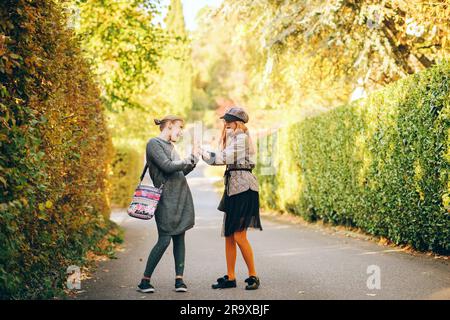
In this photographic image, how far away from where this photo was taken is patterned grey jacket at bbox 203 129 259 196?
23.0 feet

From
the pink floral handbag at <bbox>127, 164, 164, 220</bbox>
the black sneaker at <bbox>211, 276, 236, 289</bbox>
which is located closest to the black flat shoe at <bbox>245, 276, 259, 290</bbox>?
the black sneaker at <bbox>211, 276, 236, 289</bbox>

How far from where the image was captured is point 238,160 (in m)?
7.06

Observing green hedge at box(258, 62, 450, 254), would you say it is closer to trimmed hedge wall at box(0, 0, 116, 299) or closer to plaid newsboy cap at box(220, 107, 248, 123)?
plaid newsboy cap at box(220, 107, 248, 123)

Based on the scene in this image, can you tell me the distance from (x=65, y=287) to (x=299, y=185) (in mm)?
10921

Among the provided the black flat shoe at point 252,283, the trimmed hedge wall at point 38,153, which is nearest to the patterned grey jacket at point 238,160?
the black flat shoe at point 252,283

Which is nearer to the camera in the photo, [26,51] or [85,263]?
[26,51]

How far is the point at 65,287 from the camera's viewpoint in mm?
7000

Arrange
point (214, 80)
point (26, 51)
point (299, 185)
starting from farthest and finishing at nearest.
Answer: point (214, 80)
point (299, 185)
point (26, 51)

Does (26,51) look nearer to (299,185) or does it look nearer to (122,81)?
(122,81)

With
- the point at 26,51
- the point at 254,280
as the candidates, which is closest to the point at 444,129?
the point at 254,280

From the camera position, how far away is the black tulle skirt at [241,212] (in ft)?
23.0

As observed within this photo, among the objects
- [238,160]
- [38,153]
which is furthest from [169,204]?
[38,153]

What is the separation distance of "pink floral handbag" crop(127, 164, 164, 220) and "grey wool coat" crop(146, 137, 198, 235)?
0.15 metres

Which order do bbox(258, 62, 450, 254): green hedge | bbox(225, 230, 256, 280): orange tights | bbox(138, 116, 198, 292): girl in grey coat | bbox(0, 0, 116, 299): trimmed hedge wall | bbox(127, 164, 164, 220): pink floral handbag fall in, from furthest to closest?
bbox(258, 62, 450, 254): green hedge, bbox(225, 230, 256, 280): orange tights, bbox(138, 116, 198, 292): girl in grey coat, bbox(127, 164, 164, 220): pink floral handbag, bbox(0, 0, 116, 299): trimmed hedge wall
